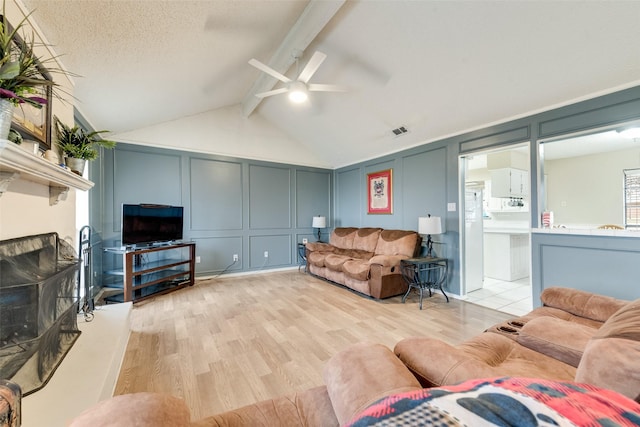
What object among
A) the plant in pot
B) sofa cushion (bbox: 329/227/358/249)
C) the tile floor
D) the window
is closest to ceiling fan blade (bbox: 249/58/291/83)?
the plant in pot

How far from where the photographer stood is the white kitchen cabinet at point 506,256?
4.51 m

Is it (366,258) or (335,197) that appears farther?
(335,197)

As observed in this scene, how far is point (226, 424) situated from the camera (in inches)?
31.4

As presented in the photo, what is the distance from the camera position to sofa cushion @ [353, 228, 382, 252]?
4.47m

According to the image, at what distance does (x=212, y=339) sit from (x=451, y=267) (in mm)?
3237

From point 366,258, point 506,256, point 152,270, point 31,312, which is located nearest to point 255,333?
point 31,312

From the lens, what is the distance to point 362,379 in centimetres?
75

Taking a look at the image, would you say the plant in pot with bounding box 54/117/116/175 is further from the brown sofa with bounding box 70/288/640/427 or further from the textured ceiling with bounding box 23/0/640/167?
the brown sofa with bounding box 70/288/640/427

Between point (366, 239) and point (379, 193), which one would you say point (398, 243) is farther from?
point (379, 193)

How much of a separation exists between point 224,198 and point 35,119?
329 centimetres

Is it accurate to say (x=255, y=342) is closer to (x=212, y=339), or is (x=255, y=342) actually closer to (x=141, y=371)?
(x=212, y=339)

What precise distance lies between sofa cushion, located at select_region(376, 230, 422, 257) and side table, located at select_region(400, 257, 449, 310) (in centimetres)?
28

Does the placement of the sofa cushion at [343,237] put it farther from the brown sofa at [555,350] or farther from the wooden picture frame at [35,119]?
the wooden picture frame at [35,119]

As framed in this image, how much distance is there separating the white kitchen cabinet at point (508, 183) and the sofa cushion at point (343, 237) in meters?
2.99
